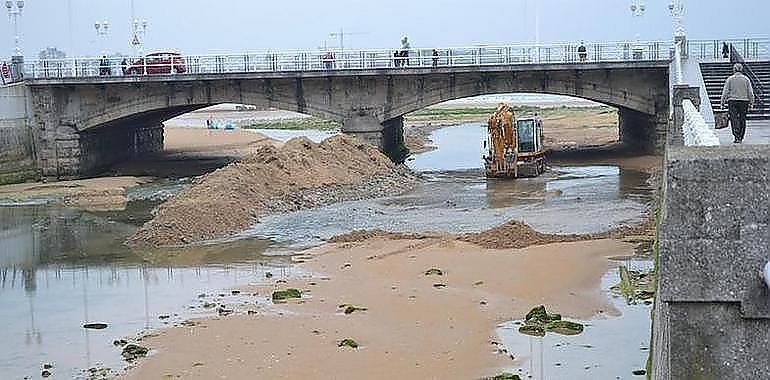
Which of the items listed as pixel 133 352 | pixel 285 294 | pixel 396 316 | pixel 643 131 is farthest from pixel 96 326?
pixel 643 131

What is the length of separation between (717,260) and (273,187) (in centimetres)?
3076

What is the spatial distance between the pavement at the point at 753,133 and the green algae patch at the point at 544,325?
4.23 meters

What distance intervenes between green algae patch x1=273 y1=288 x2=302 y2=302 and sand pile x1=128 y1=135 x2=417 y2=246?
860cm

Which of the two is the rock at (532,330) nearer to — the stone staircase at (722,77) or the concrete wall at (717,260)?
the concrete wall at (717,260)

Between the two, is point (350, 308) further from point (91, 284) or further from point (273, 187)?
point (273, 187)

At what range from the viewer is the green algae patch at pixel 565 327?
15906 mm

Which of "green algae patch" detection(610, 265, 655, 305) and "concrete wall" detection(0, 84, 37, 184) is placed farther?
"concrete wall" detection(0, 84, 37, 184)

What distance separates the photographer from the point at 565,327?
634 inches

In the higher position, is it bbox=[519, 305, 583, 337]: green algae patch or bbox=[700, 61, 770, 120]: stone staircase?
bbox=[700, 61, 770, 120]: stone staircase

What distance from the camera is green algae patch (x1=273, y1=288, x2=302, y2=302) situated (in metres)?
19.3

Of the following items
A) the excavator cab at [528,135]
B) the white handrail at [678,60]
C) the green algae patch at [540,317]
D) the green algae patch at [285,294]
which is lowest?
the green algae patch at [285,294]

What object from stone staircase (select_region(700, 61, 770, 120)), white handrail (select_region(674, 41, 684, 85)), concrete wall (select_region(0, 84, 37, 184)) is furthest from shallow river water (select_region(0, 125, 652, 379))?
concrete wall (select_region(0, 84, 37, 184))

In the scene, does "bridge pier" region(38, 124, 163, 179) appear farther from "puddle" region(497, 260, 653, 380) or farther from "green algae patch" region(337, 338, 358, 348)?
"puddle" region(497, 260, 653, 380)

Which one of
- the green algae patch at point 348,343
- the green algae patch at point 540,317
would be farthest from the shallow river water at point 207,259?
the green algae patch at point 348,343
